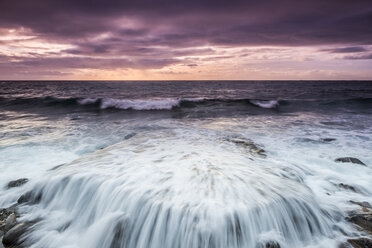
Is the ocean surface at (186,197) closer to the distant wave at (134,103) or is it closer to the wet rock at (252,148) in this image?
the wet rock at (252,148)

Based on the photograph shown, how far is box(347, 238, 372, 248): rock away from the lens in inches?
113

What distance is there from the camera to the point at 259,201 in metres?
3.30

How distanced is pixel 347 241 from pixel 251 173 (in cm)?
166

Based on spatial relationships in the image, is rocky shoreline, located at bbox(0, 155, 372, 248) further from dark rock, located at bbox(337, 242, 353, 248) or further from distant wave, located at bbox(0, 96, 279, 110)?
distant wave, located at bbox(0, 96, 279, 110)

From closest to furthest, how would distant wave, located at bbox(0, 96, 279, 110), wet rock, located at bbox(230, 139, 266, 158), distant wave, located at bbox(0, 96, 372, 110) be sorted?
1. wet rock, located at bbox(230, 139, 266, 158)
2. distant wave, located at bbox(0, 96, 279, 110)
3. distant wave, located at bbox(0, 96, 372, 110)

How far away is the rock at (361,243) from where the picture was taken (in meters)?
2.88

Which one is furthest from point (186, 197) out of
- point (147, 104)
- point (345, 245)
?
point (147, 104)

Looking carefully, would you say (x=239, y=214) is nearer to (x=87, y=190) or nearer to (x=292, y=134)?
(x=87, y=190)

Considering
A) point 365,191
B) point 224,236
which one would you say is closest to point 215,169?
point 224,236

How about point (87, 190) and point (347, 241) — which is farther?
point (87, 190)

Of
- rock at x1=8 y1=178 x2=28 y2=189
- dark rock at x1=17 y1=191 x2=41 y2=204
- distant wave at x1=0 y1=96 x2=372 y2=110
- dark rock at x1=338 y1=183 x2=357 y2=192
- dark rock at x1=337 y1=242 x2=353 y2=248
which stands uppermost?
dark rock at x1=17 y1=191 x2=41 y2=204

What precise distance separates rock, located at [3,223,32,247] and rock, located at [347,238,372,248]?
13.8 feet

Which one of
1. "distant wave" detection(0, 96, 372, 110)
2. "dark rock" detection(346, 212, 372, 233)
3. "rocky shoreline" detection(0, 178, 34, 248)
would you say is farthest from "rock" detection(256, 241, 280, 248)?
"distant wave" detection(0, 96, 372, 110)

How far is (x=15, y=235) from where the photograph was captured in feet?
10.4
